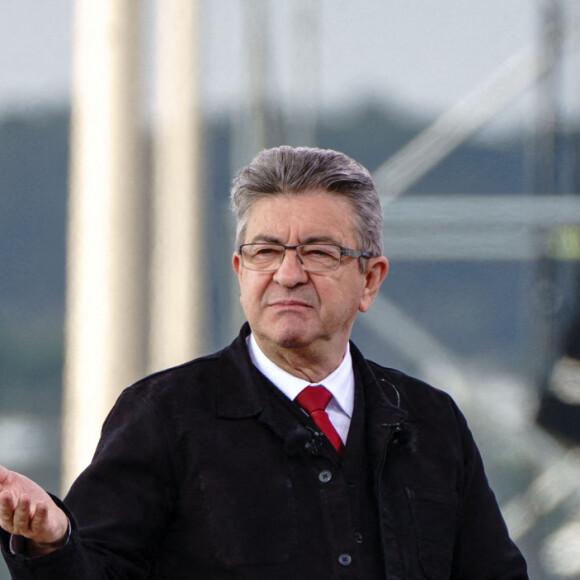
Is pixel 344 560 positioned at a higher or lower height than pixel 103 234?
lower

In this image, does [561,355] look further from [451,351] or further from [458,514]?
[458,514]

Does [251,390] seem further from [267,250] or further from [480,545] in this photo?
[480,545]

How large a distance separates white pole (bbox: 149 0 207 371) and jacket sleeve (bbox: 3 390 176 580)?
6.25 ft

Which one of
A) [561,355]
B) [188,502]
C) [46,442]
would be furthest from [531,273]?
[188,502]

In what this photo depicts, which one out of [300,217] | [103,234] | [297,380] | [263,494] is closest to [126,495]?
[263,494]

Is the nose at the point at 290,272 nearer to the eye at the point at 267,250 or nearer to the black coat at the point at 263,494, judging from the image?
the eye at the point at 267,250

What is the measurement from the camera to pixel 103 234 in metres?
3.05

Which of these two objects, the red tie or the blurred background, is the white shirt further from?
the blurred background

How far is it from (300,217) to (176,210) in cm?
189

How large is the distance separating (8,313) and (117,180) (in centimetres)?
49

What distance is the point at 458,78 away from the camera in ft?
10.3

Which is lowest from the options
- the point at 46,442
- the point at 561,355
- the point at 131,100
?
the point at 46,442

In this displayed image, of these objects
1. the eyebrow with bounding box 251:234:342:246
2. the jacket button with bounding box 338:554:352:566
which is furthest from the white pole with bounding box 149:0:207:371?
the jacket button with bounding box 338:554:352:566

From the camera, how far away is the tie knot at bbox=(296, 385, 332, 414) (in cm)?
126
